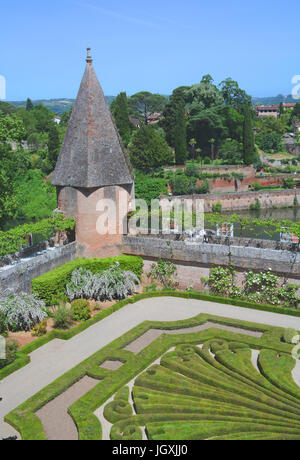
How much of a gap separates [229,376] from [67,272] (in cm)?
1034

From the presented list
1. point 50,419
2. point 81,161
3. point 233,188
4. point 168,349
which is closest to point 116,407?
point 50,419

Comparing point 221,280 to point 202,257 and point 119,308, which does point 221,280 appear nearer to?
point 202,257

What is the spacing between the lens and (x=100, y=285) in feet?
75.0

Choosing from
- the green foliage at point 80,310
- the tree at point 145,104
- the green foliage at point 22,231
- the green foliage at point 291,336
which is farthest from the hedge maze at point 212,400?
the tree at point 145,104

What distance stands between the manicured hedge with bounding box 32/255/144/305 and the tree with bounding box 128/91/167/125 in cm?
7485

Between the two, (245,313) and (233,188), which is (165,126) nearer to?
(233,188)

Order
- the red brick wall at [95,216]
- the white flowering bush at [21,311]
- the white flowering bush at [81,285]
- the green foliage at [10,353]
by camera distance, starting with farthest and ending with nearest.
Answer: the red brick wall at [95,216], the white flowering bush at [81,285], the white flowering bush at [21,311], the green foliage at [10,353]

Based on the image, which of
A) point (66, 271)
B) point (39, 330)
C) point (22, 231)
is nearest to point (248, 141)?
point (66, 271)

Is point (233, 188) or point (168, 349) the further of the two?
point (233, 188)

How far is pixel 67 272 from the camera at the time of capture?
22.6 metres

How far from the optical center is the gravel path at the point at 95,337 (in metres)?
15.6

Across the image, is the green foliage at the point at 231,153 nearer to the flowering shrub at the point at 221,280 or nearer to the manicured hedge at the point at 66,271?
the manicured hedge at the point at 66,271

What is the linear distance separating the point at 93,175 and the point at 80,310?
721 centimetres

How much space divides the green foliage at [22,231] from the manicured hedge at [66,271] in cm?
211
